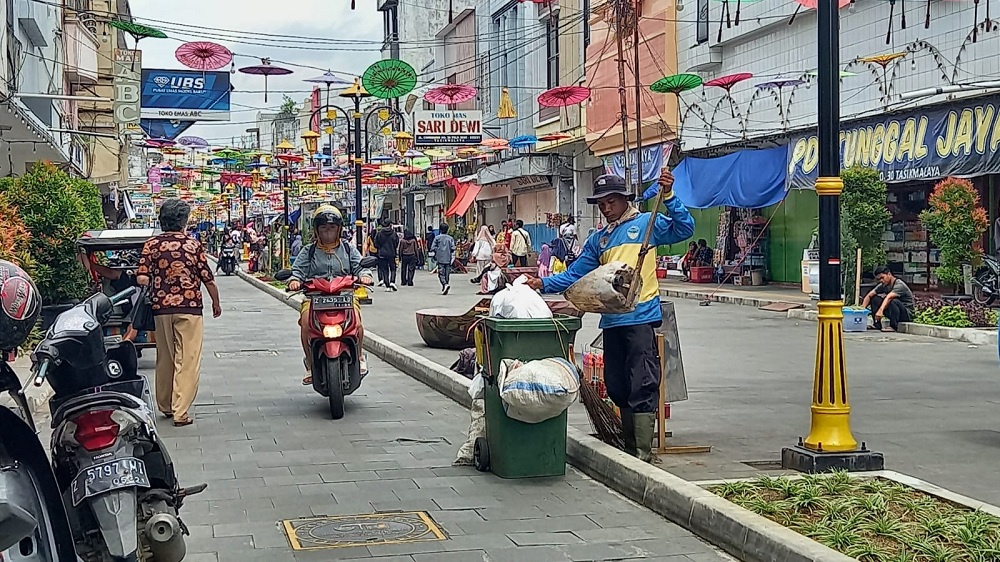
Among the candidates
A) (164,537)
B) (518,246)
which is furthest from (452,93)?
(164,537)

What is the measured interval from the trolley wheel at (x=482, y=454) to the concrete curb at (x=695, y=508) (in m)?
0.66

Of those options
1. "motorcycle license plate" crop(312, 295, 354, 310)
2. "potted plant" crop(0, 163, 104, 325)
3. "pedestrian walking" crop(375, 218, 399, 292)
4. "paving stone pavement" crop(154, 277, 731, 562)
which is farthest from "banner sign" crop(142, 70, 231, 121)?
"motorcycle license plate" crop(312, 295, 354, 310)

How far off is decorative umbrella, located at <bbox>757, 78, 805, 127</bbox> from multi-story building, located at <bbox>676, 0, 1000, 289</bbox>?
0.14ft

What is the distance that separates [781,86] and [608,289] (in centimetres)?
1812

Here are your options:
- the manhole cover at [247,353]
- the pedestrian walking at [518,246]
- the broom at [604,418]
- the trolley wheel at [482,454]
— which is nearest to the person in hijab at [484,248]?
the pedestrian walking at [518,246]

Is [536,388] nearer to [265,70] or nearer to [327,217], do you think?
[327,217]

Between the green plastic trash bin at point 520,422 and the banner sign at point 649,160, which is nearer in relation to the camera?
the green plastic trash bin at point 520,422

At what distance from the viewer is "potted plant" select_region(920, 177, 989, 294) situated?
58.2 ft

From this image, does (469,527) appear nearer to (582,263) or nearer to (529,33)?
(582,263)

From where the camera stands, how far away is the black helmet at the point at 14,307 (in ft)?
12.7

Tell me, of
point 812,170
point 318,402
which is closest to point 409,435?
point 318,402

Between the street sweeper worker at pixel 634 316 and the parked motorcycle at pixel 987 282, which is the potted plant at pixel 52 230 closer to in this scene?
the street sweeper worker at pixel 634 316

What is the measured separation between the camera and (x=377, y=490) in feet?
24.4

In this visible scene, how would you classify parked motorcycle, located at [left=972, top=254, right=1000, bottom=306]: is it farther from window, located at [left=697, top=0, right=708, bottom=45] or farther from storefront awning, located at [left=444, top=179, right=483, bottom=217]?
storefront awning, located at [left=444, top=179, right=483, bottom=217]
